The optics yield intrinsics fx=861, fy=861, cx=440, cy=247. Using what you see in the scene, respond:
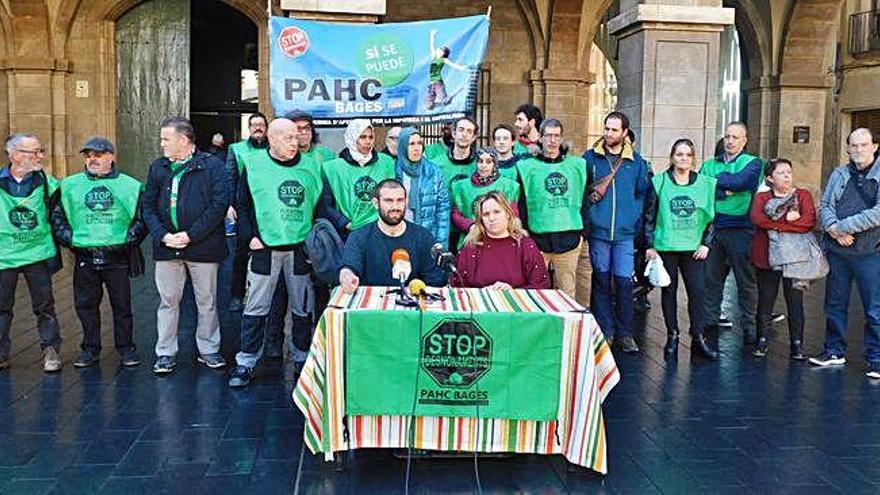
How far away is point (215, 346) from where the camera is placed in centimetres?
605

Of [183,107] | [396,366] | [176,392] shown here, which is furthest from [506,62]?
[396,366]

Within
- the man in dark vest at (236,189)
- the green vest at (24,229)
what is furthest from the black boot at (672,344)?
the green vest at (24,229)

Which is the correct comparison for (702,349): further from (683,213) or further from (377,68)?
(377,68)

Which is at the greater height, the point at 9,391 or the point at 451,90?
the point at 451,90

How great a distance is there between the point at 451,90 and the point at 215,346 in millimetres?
2712

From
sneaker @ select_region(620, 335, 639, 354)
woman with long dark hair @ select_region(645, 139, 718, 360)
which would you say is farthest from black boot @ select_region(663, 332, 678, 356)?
sneaker @ select_region(620, 335, 639, 354)

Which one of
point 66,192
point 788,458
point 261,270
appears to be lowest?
point 788,458

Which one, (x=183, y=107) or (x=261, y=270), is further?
(x=183, y=107)

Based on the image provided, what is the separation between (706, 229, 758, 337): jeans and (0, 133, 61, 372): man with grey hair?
495 centimetres

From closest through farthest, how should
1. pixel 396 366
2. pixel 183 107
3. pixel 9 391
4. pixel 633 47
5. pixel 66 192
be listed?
pixel 396 366 → pixel 9 391 → pixel 66 192 → pixel 633 47 → pixel 183 107

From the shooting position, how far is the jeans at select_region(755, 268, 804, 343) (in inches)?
259

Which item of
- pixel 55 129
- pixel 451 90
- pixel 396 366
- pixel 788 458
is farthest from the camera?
pixel 55 129

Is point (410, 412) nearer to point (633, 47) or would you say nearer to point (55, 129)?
point (633, 47)

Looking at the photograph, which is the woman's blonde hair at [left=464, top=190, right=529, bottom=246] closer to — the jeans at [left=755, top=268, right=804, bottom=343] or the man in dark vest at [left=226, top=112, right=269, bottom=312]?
the man in dark vest at [left=226, top=112, right=269, bottom=312]
